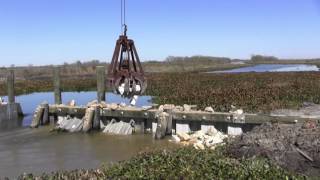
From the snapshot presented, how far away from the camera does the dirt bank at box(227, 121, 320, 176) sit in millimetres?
9680

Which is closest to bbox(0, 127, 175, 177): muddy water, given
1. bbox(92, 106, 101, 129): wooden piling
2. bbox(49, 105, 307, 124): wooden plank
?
bbox(92, 106, 101, 129): wooden piling

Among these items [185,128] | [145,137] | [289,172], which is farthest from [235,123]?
[289,172]

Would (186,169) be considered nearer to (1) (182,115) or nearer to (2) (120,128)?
(1) (182,115)

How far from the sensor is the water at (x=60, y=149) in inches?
512

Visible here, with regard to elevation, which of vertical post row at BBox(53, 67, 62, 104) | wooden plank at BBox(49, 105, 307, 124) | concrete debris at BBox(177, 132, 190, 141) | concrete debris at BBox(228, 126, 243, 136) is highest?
vertical post row at BBox(53, 67, 62, 104)

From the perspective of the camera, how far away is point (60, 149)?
50.2ft

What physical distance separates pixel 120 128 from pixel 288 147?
860cm

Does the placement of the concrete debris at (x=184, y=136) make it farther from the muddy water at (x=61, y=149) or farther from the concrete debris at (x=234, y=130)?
the concrete debris at (x=234, y=130)

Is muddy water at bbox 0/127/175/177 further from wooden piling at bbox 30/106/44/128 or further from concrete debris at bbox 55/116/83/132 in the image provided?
wooden piling at bbox 30/106/44/128

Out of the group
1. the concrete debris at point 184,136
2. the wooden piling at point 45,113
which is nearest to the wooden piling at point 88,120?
the wooden piling at point 45,113

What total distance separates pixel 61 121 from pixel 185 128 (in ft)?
17.5

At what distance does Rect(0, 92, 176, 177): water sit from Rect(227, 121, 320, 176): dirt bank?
2.81 meters

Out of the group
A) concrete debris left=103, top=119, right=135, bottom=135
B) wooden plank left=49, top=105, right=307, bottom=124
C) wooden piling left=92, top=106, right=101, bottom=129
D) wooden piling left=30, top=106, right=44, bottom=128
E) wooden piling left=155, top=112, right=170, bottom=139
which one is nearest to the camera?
wooden plank left=49, top=105, right=307, bottom=124

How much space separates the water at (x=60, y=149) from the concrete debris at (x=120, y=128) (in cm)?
40
